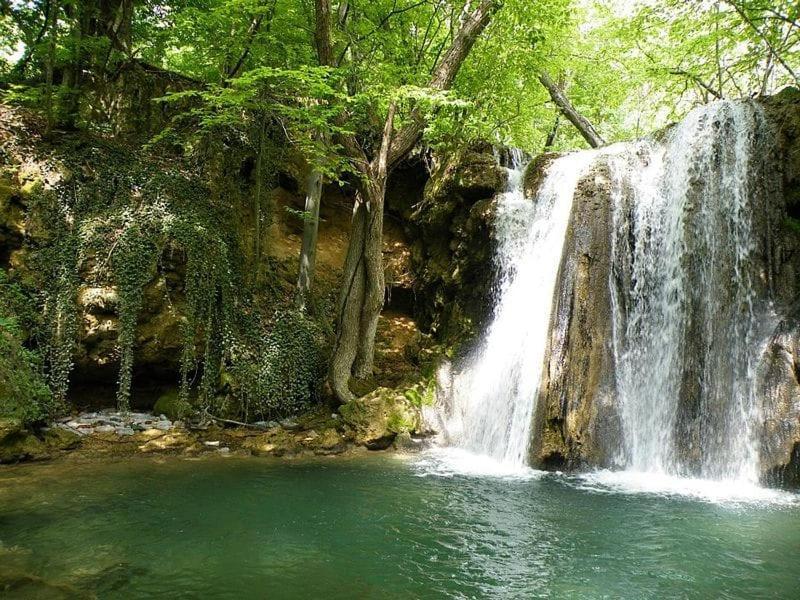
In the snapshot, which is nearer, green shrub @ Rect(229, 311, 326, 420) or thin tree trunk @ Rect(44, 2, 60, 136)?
thin tree trunk @ Rect(44, 2, 60, 136)

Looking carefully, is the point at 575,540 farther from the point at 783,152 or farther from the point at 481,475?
the point at 783,152

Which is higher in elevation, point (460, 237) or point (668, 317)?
point (460, 237)

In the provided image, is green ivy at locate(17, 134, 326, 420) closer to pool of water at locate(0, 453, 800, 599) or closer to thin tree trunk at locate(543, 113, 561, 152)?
pool of water at locate(0, 453, 800, 599)

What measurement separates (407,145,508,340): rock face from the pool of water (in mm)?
4707

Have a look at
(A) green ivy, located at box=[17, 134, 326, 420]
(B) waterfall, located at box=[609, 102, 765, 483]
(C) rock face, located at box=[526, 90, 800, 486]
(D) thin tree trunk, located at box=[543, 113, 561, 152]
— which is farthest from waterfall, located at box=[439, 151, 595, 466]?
(D) thin tree trunk, located at box=[543, 113, 561, 152]

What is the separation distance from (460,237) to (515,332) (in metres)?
2.64

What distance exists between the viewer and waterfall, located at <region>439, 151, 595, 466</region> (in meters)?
8.41

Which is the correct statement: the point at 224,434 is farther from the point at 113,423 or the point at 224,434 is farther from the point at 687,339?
the point at 687,339

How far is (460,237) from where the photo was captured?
37.0ft

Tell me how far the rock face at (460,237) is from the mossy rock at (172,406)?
17.0ft

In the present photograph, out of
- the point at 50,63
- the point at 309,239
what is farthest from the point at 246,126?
the point at 50,63

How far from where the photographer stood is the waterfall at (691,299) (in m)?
7.13

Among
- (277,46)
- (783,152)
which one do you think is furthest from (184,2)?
(783,152)

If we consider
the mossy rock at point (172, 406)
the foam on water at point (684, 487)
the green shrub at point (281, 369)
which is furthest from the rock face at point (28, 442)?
the foam on water at point (684, 487)
